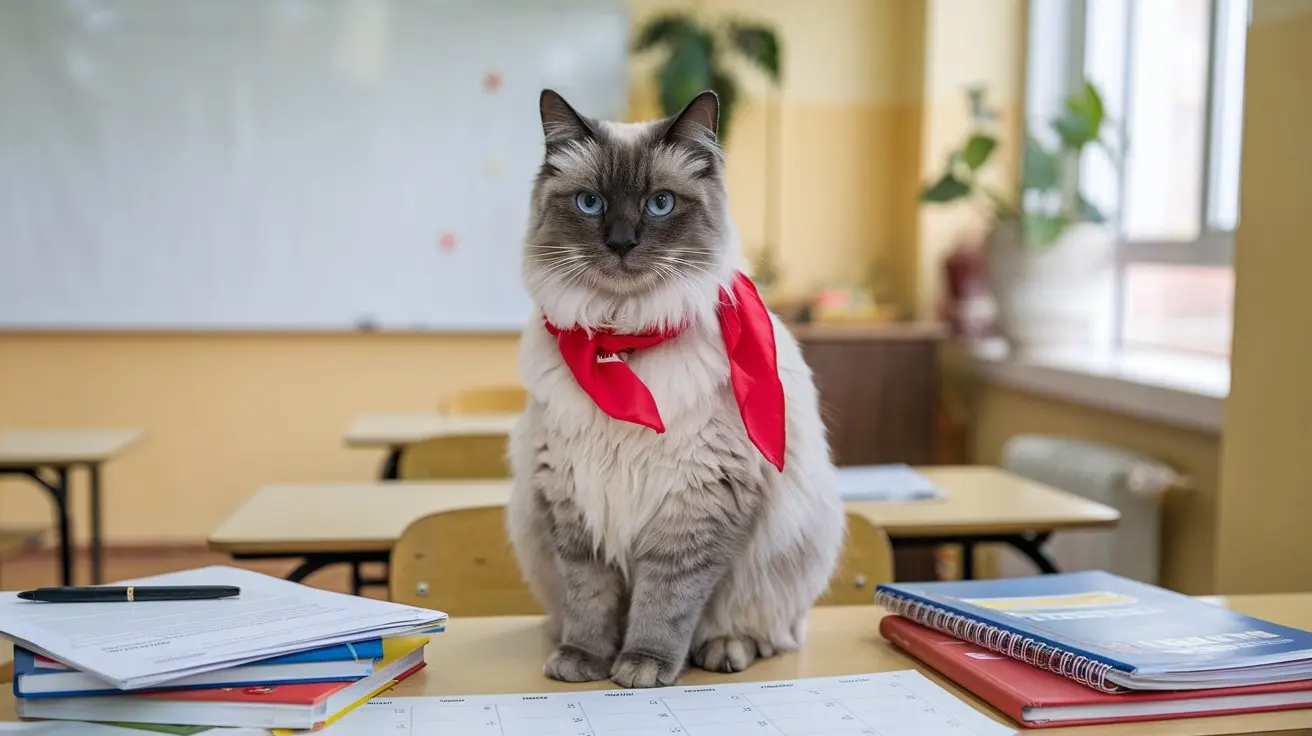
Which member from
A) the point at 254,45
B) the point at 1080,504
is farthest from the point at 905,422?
the point at 254,45

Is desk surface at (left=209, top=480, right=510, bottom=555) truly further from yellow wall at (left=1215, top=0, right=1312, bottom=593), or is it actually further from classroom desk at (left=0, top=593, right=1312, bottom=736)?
yellow wall at (left=1215, top=0, right=1312, bottom=593)

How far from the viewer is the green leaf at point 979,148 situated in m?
3.72

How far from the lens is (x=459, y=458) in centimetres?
270

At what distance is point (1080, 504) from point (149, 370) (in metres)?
3.76

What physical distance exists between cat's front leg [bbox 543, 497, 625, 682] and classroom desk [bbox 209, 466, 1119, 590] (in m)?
0.76

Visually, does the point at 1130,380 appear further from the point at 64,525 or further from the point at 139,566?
the point at 139,566

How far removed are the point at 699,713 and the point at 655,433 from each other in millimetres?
285

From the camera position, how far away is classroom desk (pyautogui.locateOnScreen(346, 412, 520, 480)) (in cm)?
310

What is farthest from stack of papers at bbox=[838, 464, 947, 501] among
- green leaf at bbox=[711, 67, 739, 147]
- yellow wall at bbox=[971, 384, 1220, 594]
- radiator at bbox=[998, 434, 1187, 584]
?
green leaf at bbox=[711, 67, 739, 147]

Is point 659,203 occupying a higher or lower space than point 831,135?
lower

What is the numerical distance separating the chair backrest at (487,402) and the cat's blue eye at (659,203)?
249 cm

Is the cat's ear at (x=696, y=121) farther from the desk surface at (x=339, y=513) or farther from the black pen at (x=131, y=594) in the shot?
the desk surface at (x=339, y=513)

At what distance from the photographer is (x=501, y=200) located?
15.1 ft

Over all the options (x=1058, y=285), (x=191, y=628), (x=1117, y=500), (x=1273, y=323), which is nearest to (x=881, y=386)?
(x=1058, y=285)
